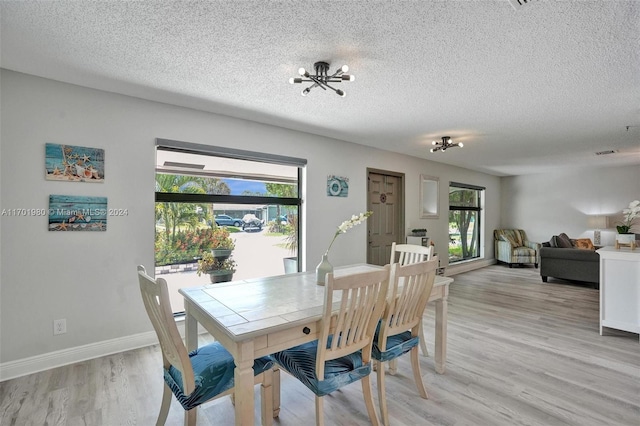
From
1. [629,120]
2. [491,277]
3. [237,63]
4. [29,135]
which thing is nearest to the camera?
[237,63]

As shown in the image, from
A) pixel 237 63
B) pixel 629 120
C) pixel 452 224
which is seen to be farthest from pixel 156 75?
pixel 452 224

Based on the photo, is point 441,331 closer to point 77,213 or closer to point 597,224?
point 77,213

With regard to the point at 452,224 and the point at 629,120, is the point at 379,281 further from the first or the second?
Result: the point at 452,224

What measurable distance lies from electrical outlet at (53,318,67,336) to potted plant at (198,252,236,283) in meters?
1.23

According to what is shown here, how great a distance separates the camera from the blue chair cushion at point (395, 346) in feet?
6.32

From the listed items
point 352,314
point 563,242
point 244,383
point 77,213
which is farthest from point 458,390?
point 563,242

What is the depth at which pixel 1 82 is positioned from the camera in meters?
2.37

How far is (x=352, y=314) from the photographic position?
165 centimetres

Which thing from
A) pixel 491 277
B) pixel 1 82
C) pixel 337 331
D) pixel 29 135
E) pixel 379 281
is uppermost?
pixel 1 82

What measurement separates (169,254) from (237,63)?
6.92 ft

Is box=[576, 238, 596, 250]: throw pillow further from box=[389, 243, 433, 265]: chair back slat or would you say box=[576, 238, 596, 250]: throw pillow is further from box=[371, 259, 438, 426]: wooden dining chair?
box=[371, 259, 438, 426]: wooden dining chair

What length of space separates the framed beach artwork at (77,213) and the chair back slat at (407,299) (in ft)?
8.48

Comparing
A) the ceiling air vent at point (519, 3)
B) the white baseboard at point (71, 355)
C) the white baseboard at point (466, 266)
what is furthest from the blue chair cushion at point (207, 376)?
the white baseboard at point (466, 266)

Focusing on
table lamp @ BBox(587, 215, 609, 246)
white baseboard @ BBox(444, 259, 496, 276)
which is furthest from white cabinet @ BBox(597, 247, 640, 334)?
table lamp @ BBox(587, 215, 609, 246)
